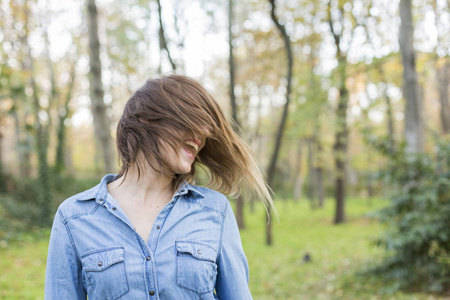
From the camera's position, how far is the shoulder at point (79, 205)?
1.59m

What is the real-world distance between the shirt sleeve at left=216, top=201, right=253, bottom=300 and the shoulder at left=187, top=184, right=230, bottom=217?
0.20ft

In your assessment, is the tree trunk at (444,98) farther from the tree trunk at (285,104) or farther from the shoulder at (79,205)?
the shoulder at (79,205)

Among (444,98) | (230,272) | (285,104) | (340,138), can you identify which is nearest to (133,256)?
(230,272)

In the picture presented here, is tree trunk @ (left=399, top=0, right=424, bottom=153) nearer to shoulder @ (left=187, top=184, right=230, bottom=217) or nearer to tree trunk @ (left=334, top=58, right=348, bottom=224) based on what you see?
shoulder @ (left=187, top=184, right=230, bottom=217)

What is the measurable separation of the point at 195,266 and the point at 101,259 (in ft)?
1.16

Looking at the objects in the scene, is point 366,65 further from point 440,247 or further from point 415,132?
point 440,247

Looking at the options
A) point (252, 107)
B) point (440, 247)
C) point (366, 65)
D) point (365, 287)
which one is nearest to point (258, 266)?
point (365, 287)

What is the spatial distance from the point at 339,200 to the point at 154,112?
1612 cm

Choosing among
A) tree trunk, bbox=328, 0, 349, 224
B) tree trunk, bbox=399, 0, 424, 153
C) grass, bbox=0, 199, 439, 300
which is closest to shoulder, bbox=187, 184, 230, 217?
grass, bbox=0, 199, 439, 300

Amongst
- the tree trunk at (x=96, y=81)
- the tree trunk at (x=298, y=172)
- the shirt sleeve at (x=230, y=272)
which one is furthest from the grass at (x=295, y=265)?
the tree trunk at (x=298, y=172)

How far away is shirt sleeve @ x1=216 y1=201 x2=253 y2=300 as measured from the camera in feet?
5.56

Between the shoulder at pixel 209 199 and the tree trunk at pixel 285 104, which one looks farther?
the tree trunk at pixel 285 104

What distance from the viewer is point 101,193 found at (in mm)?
1660

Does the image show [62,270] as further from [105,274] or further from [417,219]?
[417,219]
